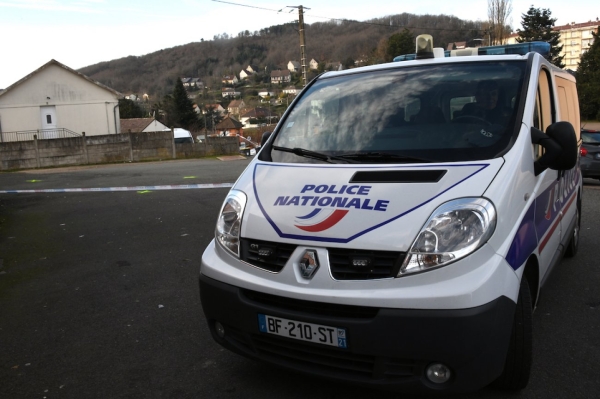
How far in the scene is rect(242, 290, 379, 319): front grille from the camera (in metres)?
2.62

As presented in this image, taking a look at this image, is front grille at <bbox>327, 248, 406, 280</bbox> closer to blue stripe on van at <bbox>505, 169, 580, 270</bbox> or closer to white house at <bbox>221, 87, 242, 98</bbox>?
blue stripe on van at <bbox>505, 169, 580, 270</bbox>

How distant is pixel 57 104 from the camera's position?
131 feet

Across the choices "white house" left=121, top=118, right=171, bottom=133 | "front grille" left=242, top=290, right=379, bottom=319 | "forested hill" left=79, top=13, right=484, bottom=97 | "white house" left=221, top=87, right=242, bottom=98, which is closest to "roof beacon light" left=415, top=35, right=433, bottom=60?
"front grille" left=242, top=290, right=379, bottom=319

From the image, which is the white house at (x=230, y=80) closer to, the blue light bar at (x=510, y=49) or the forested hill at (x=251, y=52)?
the forested hill at (x=251, y=52)

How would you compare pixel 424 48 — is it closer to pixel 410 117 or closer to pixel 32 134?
pixel 410 117

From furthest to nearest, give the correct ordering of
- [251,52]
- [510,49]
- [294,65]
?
[251,52]
[294,65]
[510,49]


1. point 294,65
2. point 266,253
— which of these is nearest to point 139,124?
point 294,65

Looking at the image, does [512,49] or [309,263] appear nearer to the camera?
[309,263]

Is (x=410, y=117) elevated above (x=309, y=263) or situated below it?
above

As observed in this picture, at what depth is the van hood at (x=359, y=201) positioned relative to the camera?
271 centimetres

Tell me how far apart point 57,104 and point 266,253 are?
136 feet

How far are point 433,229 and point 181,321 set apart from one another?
2.42 metres

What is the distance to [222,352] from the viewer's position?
3.73 meters

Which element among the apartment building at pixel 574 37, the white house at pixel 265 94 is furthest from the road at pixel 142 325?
the apartment building at pixel 574 37
